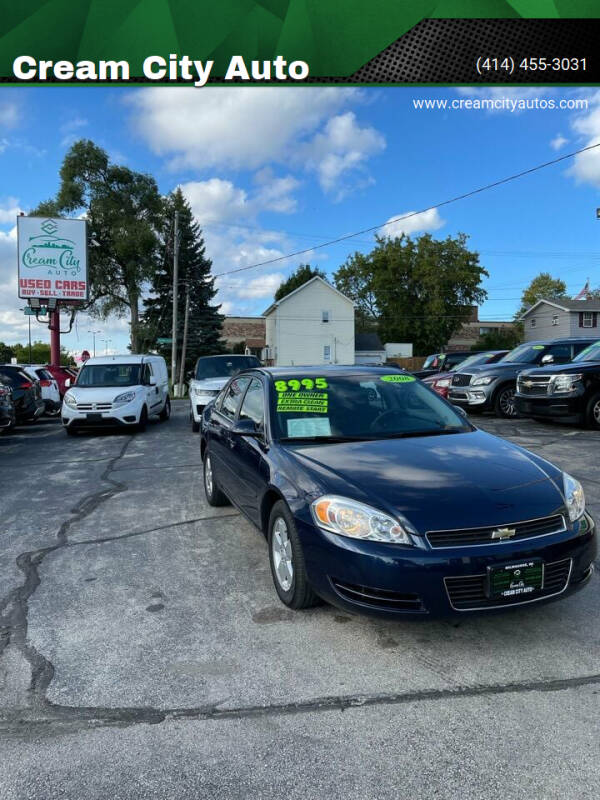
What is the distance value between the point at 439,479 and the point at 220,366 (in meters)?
11.3

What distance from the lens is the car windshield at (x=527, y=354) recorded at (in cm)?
1416

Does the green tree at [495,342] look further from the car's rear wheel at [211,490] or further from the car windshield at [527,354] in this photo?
the car's rear wheel at [211,490]

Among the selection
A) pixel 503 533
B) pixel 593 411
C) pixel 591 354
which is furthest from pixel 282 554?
pixel 591 354

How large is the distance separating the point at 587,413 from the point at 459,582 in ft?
31.4

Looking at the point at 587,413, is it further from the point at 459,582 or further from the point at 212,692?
the point at 212,692

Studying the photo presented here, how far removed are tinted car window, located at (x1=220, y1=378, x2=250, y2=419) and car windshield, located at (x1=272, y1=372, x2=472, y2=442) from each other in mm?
751

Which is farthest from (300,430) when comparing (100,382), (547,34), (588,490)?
(100,382)

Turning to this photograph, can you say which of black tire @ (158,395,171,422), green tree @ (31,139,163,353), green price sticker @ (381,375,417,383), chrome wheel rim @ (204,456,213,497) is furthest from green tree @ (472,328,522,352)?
green price sticker @ (381,375,417,383)

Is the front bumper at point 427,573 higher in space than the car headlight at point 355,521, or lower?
lower

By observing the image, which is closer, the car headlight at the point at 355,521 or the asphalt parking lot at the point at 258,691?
the asphalt parking lot at the point at 258,691

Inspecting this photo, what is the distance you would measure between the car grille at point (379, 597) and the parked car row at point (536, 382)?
9.48 metres

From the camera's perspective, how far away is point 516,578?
2.85m

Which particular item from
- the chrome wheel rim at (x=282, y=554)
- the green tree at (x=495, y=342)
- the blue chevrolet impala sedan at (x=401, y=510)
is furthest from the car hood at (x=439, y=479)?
the green tree at (x=495, y=342)

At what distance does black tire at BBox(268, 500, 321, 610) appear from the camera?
3291 mm
